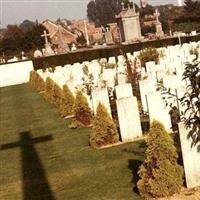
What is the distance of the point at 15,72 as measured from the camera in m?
35.4

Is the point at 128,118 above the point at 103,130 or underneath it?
above

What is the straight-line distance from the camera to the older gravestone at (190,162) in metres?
6.42

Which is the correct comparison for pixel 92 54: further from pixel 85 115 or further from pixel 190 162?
pixel 190 162

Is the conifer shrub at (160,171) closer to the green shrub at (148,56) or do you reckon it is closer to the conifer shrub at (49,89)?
the conifer shrub at (49,89)

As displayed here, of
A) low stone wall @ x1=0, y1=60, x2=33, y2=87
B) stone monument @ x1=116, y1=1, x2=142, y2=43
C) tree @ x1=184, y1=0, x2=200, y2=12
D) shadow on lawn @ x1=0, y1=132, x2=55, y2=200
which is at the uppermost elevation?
tree @ x1=184, y1=0, x2=200, y2=12

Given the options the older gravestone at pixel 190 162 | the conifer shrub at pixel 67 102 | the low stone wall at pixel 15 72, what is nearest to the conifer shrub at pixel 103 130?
the older gravestone at pixel 190 162

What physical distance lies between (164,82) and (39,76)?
14631mm

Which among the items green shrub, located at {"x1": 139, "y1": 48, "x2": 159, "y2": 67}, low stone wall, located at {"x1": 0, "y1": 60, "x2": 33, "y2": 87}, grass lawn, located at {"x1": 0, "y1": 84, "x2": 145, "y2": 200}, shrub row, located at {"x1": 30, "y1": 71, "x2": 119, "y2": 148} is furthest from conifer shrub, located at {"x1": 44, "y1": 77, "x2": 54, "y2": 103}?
low stone wall, located at {"x1": 0, "y1": 60, "x2": 33, "y2": 87}

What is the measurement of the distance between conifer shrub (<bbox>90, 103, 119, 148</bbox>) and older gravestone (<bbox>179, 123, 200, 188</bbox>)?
3156mm

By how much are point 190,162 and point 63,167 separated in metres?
2.78

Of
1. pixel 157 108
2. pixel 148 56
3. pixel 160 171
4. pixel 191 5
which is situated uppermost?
pixel 191 5

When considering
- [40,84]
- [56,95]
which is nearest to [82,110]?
[56,95]

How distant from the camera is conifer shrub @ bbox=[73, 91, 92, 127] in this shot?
11.9 m

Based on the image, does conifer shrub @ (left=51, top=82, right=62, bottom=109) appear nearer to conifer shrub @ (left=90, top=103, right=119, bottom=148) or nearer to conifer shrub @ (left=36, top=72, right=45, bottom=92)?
conifer shrub @ (left=36, top=72, right=45, bottom=92)
